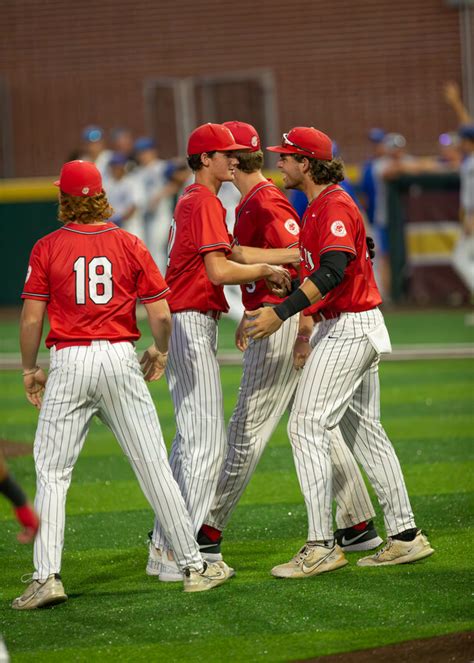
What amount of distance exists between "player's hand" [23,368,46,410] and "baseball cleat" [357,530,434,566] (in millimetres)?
1809

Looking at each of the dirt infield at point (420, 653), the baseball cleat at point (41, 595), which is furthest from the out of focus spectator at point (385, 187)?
the dirt infield at point (420, 653)

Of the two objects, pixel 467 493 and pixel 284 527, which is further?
pixel 467 493

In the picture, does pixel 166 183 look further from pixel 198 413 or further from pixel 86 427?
pixel 86 427

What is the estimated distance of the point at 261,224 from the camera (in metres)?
6.44

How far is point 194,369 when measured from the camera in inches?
247

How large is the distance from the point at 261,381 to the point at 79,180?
4.88ft

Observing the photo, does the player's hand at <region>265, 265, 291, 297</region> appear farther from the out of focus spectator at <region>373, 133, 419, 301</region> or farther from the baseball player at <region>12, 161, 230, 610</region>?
the out of focus spectator at <region>373, 133, 419, 301</region>

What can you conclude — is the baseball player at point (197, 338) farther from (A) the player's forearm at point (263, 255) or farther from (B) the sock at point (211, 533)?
(B) the sock at point (211, 533)

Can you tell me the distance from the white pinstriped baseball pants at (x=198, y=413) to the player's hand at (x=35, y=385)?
2.47 feet

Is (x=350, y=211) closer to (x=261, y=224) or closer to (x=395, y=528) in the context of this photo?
(x=261, y=224)

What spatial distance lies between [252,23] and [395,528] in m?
20.0

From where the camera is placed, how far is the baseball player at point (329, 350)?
599 cm

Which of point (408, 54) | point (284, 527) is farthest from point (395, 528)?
point (408, 54)

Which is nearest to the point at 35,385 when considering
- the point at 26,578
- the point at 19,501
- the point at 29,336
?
the point at 29,336
